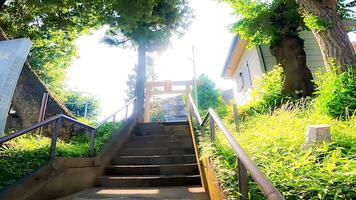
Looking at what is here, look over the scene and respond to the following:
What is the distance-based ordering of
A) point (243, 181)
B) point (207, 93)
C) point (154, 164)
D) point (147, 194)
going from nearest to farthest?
point (243, 181) < point (147, 194) < point (154, 164) < point (207, 93)

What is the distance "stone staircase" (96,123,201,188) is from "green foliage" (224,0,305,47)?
4229mm

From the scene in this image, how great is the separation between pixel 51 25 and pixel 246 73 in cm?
993

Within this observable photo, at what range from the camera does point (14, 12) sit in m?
9.54

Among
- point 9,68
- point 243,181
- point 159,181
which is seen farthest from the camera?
point 159,181

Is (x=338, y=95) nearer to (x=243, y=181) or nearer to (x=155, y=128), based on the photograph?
(x=243, y=181)

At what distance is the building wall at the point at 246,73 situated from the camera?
39.8 feet

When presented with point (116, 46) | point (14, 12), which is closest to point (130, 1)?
point (14, 12)

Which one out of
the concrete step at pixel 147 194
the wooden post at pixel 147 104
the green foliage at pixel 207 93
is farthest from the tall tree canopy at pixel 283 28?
the green foliage at pixel 207 93

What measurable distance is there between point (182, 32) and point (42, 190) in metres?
11.3

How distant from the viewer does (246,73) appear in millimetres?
14266

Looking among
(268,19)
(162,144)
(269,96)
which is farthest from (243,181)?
(268,19)

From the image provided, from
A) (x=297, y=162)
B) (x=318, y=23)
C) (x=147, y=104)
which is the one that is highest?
(x=318, y=23)

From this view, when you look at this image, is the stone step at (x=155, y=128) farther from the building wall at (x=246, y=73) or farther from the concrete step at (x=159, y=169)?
the building wall at (x=246, y=73)

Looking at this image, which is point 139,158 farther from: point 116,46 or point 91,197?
point 116,46
